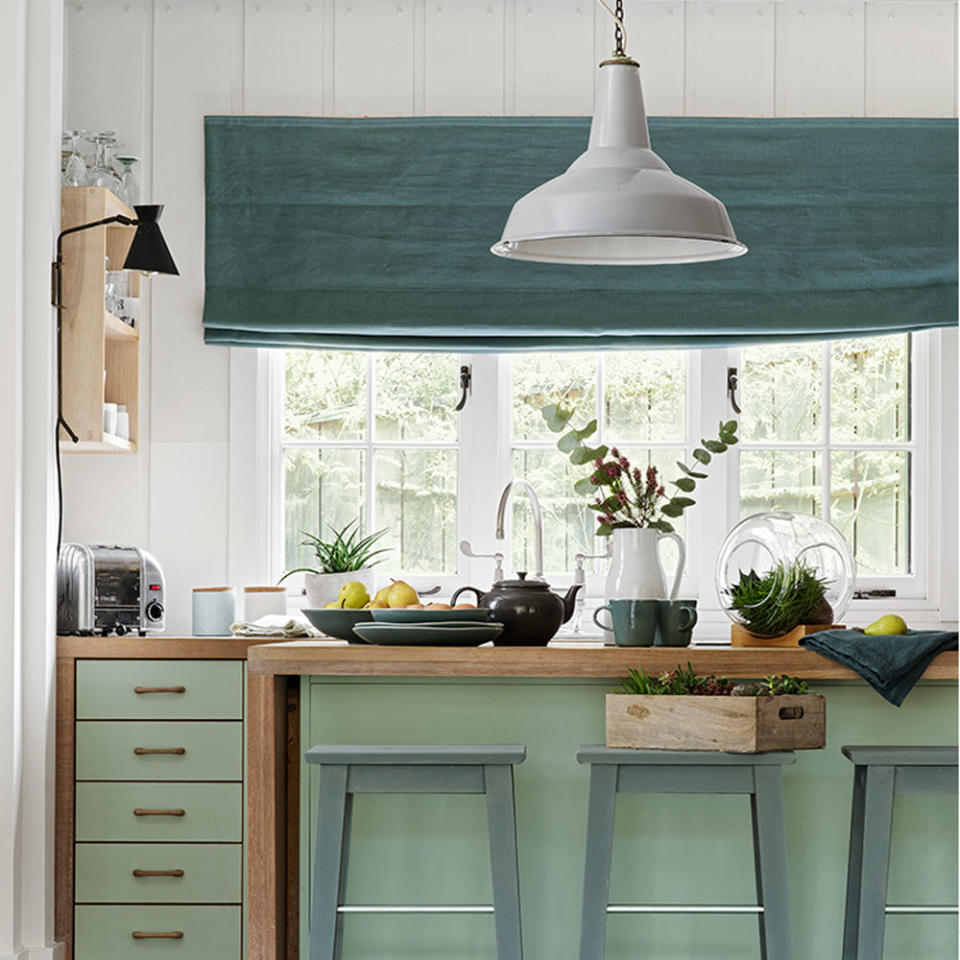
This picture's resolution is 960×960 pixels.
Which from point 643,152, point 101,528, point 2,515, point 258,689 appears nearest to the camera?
point 643,152

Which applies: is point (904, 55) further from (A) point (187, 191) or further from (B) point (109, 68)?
(B) point (109, 68)

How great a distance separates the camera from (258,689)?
287cm

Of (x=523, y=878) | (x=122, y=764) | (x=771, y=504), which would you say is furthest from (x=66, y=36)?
(x=523, y=878)

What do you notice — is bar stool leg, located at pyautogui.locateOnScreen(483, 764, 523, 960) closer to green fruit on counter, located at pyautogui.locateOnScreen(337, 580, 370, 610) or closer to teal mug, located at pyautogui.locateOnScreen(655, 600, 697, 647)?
teal mug, located at pyautogui.locateOnScreen(655, 600, 697, 647)

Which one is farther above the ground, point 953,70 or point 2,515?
point 953,70

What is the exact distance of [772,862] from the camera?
8.58ft

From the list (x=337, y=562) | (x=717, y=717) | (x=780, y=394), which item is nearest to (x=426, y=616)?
(x=717, y=717)

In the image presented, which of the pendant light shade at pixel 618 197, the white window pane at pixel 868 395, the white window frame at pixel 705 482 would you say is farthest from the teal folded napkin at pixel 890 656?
the white window pane at pixel 868 395

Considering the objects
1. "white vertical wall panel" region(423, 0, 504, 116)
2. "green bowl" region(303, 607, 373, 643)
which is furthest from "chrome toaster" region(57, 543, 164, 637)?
"white vertical wall panel" region(423, 0, 504, 116)

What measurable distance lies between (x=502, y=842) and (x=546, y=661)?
392 millimetres

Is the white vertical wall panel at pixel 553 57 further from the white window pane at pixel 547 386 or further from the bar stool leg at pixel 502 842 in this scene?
the bar stool leg at pixel 502 842

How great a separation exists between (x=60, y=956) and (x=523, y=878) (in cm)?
145

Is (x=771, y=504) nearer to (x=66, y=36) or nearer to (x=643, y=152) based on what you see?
(x=643, y=152)

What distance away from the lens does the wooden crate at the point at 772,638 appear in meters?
3.00
